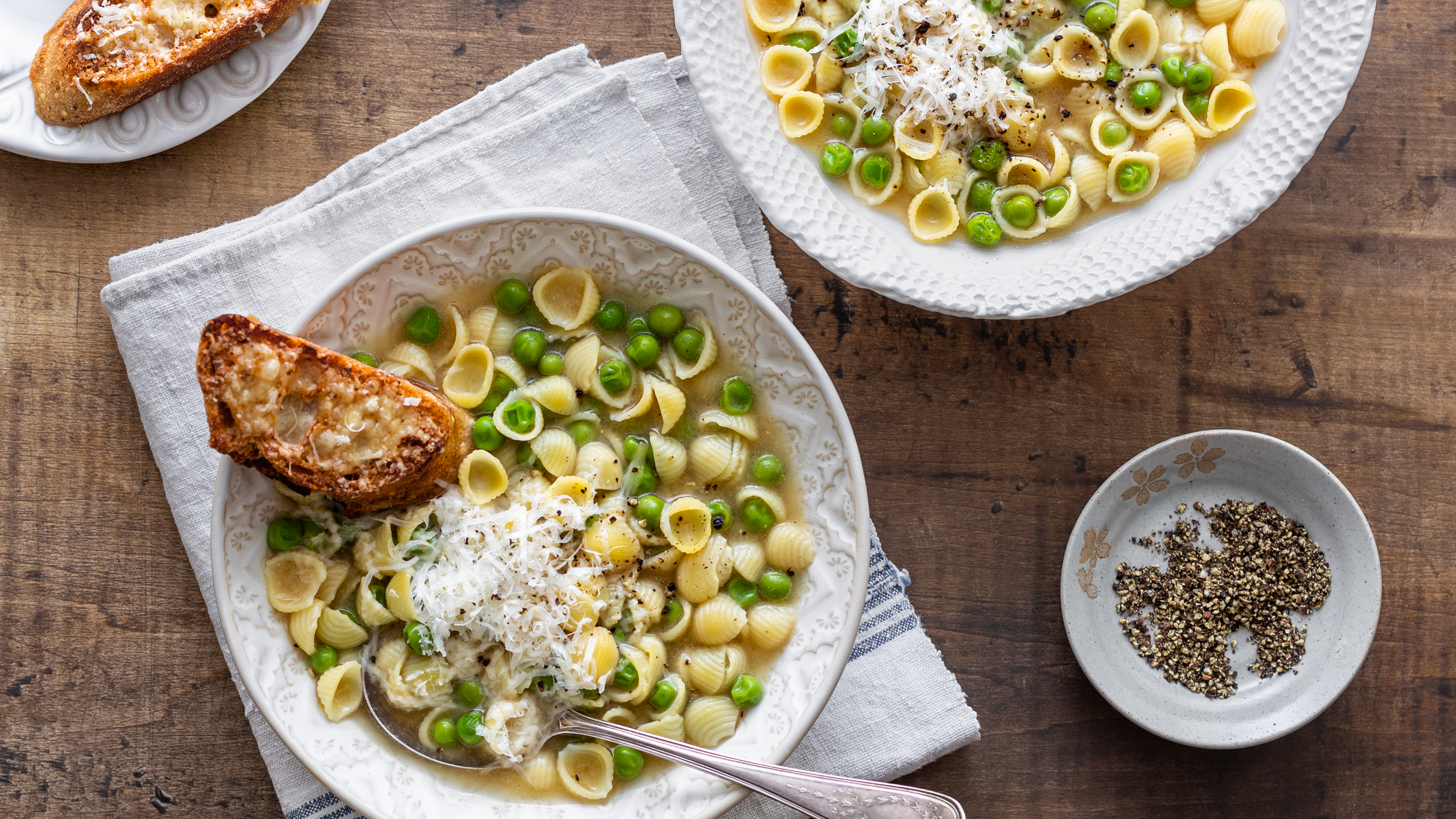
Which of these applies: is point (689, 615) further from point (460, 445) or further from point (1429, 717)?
point (1429, 717)

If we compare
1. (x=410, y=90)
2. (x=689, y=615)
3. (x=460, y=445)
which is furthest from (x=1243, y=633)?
(x=410, y=90)

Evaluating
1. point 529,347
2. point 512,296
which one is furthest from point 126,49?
point 529,347

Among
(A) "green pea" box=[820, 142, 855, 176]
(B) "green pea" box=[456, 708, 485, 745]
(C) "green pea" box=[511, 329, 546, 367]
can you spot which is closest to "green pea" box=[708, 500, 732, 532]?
(C) "green pea" box=[511, 329, 546, 367]

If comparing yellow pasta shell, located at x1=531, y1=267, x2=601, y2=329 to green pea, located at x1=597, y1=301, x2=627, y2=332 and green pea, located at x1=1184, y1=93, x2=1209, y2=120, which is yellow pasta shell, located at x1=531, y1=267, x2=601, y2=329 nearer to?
green pea, located at x1=597, y1=301, x2=627, y2=332

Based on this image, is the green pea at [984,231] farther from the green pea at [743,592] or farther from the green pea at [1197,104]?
the green pea at [743,592]

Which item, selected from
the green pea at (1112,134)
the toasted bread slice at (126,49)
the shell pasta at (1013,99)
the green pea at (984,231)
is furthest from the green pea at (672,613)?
the toasted bread slice at (126,49)
